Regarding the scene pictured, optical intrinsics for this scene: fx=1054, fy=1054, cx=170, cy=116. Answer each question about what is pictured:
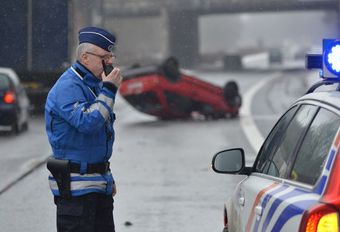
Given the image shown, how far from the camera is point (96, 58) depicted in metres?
5.93

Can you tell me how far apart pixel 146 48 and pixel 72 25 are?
4779 inches

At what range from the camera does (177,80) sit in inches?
1005

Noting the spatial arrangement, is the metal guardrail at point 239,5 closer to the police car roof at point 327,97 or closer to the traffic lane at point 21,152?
the traffic lane at point 21,152

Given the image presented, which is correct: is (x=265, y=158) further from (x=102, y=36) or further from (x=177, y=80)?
(x=177, y=80)

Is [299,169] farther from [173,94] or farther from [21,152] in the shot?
[173,94]

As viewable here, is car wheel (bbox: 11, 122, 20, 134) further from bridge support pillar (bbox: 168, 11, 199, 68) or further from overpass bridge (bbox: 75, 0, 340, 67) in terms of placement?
bridge support pillar (bbox: 168, 11, 199, 68)

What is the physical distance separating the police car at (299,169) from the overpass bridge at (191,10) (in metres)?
85.2

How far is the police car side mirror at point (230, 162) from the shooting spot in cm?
588

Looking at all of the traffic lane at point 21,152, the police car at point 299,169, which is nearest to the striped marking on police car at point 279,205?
the police car at point 299,169

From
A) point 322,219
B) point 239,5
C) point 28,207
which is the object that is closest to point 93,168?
point 322,219

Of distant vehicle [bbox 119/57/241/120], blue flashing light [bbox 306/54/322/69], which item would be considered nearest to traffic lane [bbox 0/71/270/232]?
distant vehicle [bbox 119/57/241/120]

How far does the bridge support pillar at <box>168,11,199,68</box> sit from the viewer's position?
3834 inches

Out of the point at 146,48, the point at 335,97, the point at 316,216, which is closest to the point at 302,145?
the point at 335,97

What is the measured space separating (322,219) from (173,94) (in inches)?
854
